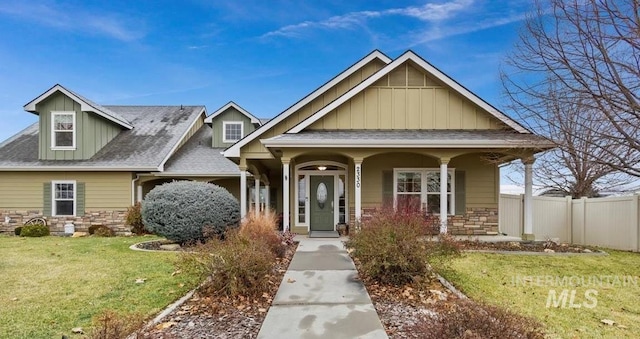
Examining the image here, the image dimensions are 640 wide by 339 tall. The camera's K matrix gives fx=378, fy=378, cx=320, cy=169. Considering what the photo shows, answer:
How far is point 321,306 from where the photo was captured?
536cm

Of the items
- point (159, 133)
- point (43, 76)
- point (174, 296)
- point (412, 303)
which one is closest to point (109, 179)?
point (159, 133)

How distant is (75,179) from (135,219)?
11.4 feet

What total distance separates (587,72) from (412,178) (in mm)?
6117

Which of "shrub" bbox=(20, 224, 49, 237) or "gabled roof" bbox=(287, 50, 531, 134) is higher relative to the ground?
"gabled roof" bbox=(287, 50, 531, 134)

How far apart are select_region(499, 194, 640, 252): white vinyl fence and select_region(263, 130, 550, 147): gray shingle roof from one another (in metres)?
3.25

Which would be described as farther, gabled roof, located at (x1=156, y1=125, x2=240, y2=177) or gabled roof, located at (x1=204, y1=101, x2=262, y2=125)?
gabled roof, located at (x1=204, y1=101, x2=262, y2=125)

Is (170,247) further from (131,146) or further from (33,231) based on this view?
(131,146)

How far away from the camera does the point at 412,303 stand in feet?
17.9

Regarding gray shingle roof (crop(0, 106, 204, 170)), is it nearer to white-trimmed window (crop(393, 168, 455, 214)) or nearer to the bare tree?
white-trimmed window (crop(393, 168, 455, 214))

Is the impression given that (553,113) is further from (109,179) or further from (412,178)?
(109,179)

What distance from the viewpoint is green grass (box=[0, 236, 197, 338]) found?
4.91 meters

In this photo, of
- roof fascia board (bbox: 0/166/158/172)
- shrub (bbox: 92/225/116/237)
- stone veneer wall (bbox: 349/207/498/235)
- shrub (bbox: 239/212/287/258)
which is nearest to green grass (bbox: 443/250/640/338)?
stone veneer wall (bbox: 349/207/498/235)

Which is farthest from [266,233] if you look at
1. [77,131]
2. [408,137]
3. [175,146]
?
[77,131]

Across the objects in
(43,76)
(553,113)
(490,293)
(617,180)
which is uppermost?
(43,76)
